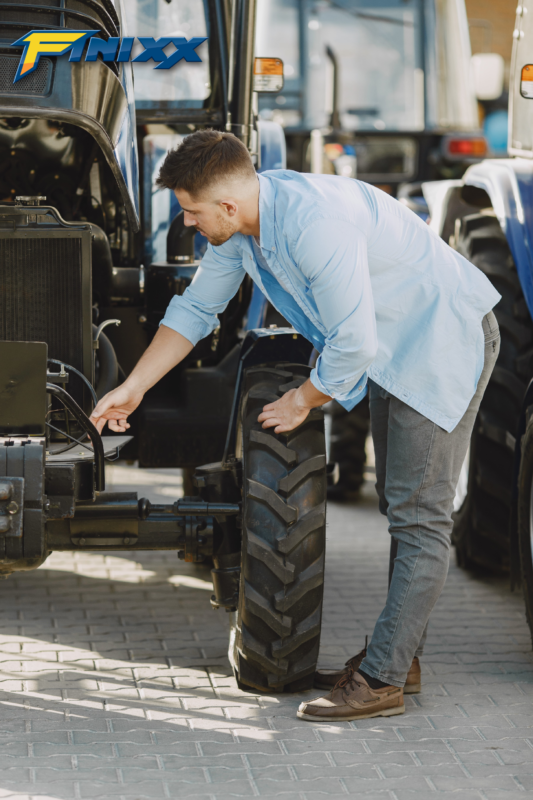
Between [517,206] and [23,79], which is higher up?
[23,79]

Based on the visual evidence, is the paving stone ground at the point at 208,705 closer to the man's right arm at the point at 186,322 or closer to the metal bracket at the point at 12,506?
the metal bracket at the point at 12,506

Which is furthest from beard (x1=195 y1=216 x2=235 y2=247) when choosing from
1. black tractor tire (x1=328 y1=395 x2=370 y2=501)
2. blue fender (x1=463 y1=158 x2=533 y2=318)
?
black tractor tire (x1=328 y1=395 x2=370 y2=501)

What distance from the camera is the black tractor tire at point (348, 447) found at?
19.8ft

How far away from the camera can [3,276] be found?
3.24 metres

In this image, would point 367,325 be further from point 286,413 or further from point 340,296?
point 286,413

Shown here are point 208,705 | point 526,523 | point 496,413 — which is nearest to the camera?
point 208,705

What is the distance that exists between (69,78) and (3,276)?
2.02ft

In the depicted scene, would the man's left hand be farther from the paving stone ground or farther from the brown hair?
the paving stone ground

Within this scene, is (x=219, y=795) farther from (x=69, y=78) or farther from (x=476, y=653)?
(x=69, y=78)

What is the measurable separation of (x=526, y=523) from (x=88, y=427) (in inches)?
62.3

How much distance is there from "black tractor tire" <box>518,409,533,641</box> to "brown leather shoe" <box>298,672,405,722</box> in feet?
2.12

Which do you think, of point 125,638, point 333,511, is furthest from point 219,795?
point 333,511

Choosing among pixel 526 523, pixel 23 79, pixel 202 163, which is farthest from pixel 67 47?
pixel 526 523

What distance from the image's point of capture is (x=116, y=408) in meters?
3.19
